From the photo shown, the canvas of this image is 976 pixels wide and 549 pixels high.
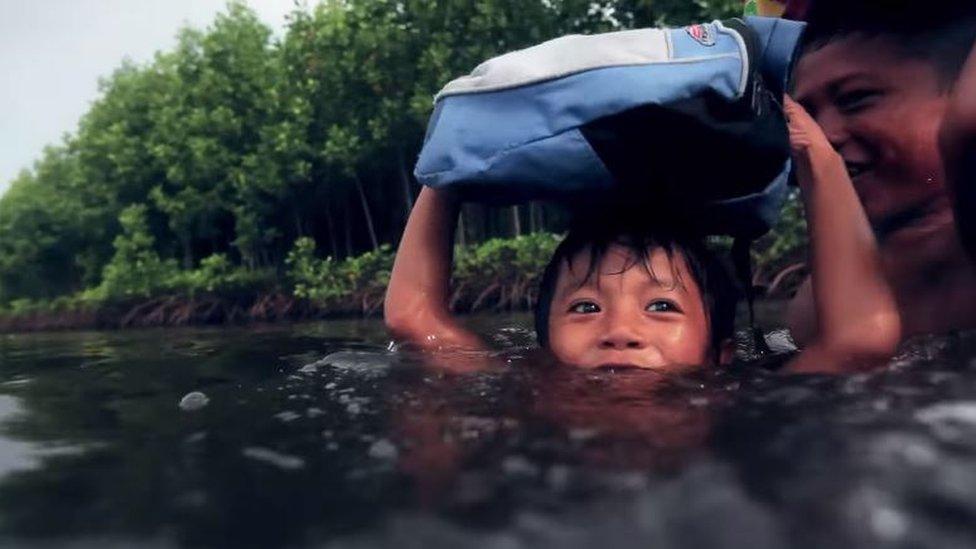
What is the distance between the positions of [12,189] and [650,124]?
30572 millimetres

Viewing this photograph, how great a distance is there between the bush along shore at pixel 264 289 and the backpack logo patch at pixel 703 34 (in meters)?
9.15

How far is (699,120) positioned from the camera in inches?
65.6

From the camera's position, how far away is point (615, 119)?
1685 mm

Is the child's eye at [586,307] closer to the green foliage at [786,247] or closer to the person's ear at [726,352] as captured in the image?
the person's ear at [726,352]

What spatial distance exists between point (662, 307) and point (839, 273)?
0.35 metres

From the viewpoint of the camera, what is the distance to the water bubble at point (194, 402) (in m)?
1.66

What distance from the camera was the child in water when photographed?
178 cm

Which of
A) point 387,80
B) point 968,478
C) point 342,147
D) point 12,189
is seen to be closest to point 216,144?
point 342,147

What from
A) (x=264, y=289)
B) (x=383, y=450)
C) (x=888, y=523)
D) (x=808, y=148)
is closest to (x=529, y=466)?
(x=383, y=450)

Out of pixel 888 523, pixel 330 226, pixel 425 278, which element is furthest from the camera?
pixel 330 226

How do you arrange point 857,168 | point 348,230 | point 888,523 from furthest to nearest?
point 348,230
point 857,168
point 888,523

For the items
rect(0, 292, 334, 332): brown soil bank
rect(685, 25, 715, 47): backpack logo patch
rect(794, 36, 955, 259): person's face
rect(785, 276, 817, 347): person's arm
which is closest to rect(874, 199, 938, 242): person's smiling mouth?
rect(794, 36, 955, 259): person's face

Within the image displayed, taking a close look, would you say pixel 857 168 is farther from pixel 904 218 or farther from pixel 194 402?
pixel 194 402

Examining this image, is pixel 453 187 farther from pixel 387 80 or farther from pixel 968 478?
pixel 387 80
